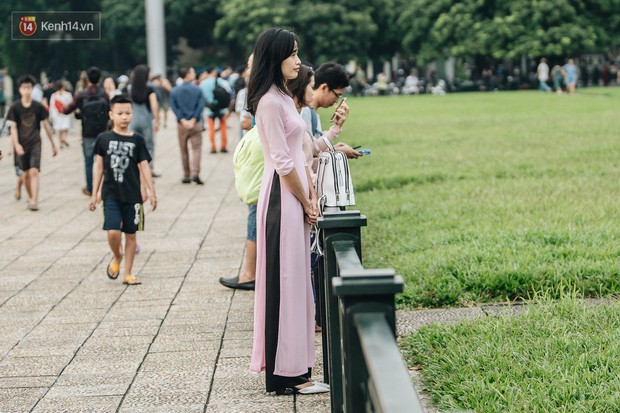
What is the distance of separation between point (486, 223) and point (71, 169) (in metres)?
11.6

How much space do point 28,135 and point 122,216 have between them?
538cm

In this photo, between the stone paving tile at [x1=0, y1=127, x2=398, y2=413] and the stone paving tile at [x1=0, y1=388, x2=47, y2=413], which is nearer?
the stone paving tile at [x1=0, y1=388, x2=47, y2=413]

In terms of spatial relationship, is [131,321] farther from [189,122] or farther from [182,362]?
[189,122]

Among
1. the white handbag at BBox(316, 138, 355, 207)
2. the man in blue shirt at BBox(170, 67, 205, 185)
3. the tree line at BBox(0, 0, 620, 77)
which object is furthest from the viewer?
the tree line at BBox(0, 0, 620, 77)

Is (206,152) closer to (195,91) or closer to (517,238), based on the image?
(195,91)

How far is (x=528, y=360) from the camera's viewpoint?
4926 millimetres

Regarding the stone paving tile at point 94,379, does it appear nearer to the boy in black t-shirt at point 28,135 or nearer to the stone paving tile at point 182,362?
the stone paving tile at point 182,362

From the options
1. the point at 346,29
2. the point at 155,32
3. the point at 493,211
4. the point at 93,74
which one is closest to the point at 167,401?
the point at 493,211

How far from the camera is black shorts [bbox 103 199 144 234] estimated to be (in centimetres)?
820

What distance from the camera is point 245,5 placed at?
55.8 m

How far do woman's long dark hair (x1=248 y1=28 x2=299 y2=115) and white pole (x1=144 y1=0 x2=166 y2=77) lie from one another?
100ft

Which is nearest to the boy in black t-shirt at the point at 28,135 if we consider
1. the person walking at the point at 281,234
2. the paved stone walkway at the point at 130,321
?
the paved stone walkway at the point at 130,321
